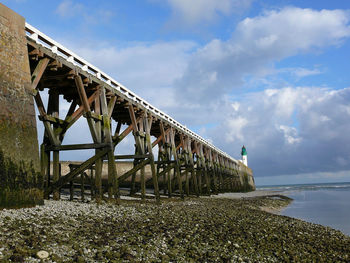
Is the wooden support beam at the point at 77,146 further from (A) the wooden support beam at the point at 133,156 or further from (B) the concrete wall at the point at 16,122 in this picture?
(A) the wooden support beam at the point at 133,156

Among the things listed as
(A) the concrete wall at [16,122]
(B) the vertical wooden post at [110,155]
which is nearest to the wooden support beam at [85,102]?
(B) the vertical wooden post at [110,155]

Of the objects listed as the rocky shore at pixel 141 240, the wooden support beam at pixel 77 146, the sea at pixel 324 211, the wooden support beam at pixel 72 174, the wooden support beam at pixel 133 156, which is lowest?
the sea at pixel 324 211

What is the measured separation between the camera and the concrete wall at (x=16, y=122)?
758 cm

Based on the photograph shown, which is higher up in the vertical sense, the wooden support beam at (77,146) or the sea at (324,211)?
the wooden support beam at (77,146)

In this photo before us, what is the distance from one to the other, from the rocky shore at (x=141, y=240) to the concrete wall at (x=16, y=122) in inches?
23.6

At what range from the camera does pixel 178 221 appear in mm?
8961

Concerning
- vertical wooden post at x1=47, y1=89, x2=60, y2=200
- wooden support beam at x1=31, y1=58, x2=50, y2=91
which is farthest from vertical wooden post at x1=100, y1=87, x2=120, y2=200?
wooden support beam at x1=31, y1=58, x2=50, y2=91

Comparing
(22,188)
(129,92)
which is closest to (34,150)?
(22,188)

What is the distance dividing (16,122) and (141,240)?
13.9 feet

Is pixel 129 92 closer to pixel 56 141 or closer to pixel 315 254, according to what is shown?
pixel 56 141

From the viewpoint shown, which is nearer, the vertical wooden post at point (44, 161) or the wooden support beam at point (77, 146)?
the wooden support beam at point (77, 146)

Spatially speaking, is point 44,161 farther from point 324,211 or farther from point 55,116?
point 324,211

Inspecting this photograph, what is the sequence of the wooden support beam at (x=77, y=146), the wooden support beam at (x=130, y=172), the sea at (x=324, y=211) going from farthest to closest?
the sea at (x=324, y=211) → the wooden support beam at (x=130, y=172) → the wooden support beam at (x=77, y=146)

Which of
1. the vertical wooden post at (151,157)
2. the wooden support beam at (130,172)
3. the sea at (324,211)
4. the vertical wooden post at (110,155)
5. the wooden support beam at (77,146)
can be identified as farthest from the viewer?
the sea at (324,211)
